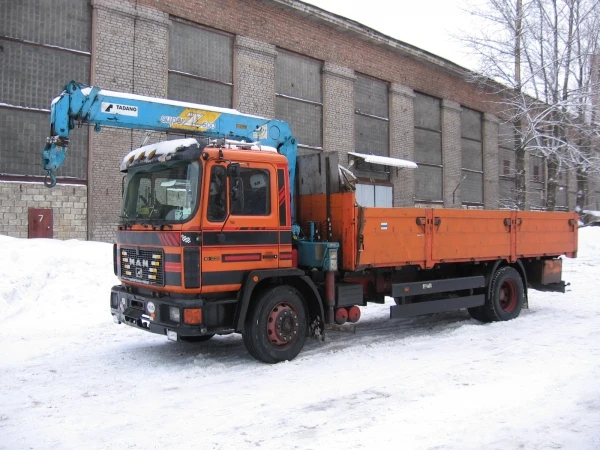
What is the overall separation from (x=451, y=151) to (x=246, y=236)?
73.6 ft

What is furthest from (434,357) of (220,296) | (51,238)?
(51,238)

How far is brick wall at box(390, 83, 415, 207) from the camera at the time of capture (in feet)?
78.7

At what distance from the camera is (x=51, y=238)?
14.3 metres

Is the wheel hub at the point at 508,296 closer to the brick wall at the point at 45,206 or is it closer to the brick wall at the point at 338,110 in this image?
the brick wall at the point at 45,206

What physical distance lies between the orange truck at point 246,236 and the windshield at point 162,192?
17mm

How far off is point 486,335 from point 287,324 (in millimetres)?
3616

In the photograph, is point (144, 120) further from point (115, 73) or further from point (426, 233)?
point (115, 73)

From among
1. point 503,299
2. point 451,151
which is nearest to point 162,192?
point 503,299

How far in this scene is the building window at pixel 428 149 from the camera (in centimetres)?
2547

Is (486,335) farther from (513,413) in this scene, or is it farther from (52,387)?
(52,387)

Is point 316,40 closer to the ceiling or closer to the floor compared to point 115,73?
closer to the ceiling

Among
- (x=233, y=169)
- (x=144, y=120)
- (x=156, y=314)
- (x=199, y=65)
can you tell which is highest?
(x=199, y=65)

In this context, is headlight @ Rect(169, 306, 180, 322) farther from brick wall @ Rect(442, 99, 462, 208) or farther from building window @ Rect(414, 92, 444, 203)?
brick wall @ Rect(442, 99, 462, 208)

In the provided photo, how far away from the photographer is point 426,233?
843cm
